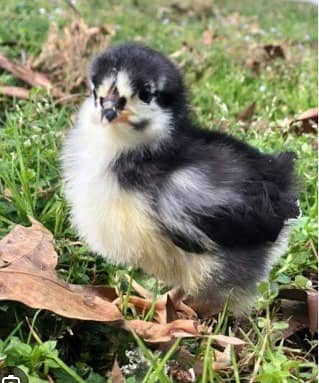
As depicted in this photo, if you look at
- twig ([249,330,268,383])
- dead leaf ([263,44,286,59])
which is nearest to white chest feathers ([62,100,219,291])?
twig ([249,330,268,383])

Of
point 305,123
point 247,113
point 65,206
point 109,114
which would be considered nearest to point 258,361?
point 109,114

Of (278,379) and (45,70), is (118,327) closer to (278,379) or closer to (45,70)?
(278,379)

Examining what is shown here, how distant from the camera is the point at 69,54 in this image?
385 centimetres

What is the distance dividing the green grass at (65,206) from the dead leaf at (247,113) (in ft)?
0.13

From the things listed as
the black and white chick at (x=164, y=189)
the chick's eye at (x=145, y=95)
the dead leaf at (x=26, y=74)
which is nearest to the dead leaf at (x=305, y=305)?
the black and white chick at (x=164, y=189)

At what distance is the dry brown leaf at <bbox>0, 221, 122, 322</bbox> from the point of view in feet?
5.63

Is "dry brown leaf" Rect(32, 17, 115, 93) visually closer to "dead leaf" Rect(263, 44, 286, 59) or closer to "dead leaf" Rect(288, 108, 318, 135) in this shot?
"dead leaf" Rect(288, 108, 318, 135)

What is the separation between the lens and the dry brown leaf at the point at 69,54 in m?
3.65

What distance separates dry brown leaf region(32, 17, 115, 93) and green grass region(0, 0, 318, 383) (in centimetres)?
19

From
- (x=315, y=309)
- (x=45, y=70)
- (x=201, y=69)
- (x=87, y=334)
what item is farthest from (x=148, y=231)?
(x=201, y=69)

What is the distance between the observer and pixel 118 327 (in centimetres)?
177

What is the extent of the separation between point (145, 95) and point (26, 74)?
1983mm

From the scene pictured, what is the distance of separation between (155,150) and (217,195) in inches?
7.5

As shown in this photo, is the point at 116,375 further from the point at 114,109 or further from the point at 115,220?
the point at 114,109
